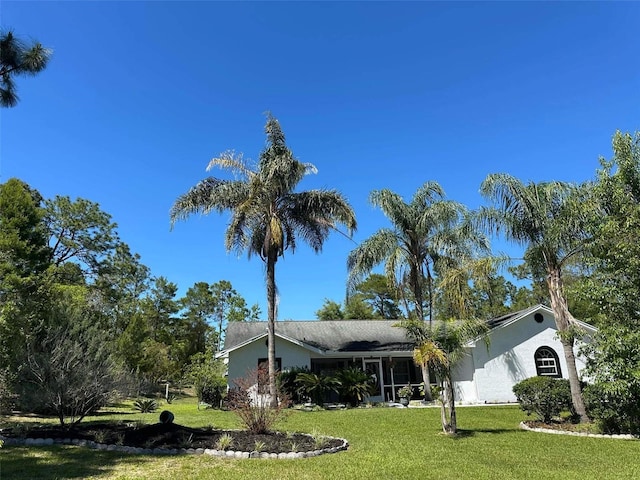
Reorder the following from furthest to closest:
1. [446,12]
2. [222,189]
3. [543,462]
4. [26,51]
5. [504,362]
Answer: [504,362] → [222,189] → [446,12] → [26,51] → [543,462]

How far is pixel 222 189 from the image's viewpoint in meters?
17.8

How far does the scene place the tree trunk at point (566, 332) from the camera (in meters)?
12.5

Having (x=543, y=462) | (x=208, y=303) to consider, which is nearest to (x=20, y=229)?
(x=543, y=462)

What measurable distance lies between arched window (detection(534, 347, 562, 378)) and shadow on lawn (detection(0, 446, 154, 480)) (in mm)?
18737

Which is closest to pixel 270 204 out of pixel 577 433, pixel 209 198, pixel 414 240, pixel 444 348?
pixel 209 198

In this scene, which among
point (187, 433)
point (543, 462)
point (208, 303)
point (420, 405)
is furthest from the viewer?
point (208, 303)

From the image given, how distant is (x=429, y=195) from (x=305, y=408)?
1088cm

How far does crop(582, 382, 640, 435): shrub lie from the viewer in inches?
408

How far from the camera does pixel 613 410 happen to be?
1077 centimetres

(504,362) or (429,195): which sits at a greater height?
(429,195)

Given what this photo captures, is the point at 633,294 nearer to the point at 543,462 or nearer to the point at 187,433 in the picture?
the point at 543,462

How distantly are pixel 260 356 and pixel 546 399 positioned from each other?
1294 cm

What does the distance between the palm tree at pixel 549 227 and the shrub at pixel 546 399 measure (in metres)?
0.33

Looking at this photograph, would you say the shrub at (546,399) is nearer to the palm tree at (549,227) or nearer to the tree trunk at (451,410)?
the palm tree at (549,227)
